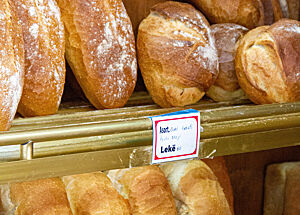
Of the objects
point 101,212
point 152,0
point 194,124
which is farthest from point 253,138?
point 152,0

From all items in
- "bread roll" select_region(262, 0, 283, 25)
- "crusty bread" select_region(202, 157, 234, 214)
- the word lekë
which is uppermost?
"bread roll" select_region(262, 0, 283, 25)

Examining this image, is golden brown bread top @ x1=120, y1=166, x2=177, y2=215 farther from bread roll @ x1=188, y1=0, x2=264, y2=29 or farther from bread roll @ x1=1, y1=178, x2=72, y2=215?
bread roll @ x1=188, y1=0, x2=264, y2=29

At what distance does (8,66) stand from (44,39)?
150mm

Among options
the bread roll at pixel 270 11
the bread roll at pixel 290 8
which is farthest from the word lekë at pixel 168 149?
the bread roll at pixel 290 8

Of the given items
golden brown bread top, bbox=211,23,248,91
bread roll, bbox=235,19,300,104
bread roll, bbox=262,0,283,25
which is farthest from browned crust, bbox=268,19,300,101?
bread roll, bbox=262,0,283,25

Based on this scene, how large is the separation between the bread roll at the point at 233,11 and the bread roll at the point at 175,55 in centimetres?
18

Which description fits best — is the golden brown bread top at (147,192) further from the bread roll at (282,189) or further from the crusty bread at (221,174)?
the bread roll at (282,189)

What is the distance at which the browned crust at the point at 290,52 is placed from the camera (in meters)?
1.14

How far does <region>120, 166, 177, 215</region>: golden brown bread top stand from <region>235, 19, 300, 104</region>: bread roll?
1.37 feet

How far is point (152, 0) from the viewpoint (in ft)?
4.49

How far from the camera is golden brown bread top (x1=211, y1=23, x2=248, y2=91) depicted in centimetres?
125

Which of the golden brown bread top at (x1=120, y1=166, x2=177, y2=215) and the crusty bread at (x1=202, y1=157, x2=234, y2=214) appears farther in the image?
the crusty bread at (x1=202, y1=157, x2=234, y2=214)

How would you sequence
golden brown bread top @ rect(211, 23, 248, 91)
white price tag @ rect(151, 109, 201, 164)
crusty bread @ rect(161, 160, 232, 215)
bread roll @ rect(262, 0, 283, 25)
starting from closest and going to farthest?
1. white price tag @ rect(151, 109, 201, 164)
2. crusty bread @ rect(161, 160, 232, 215)
3. golden brown bread top @ rect(211, 23, 248, 91)
4. bread roll @ rect(262, 0, 283, 25)

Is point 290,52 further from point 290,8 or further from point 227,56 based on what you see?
point 290,8
